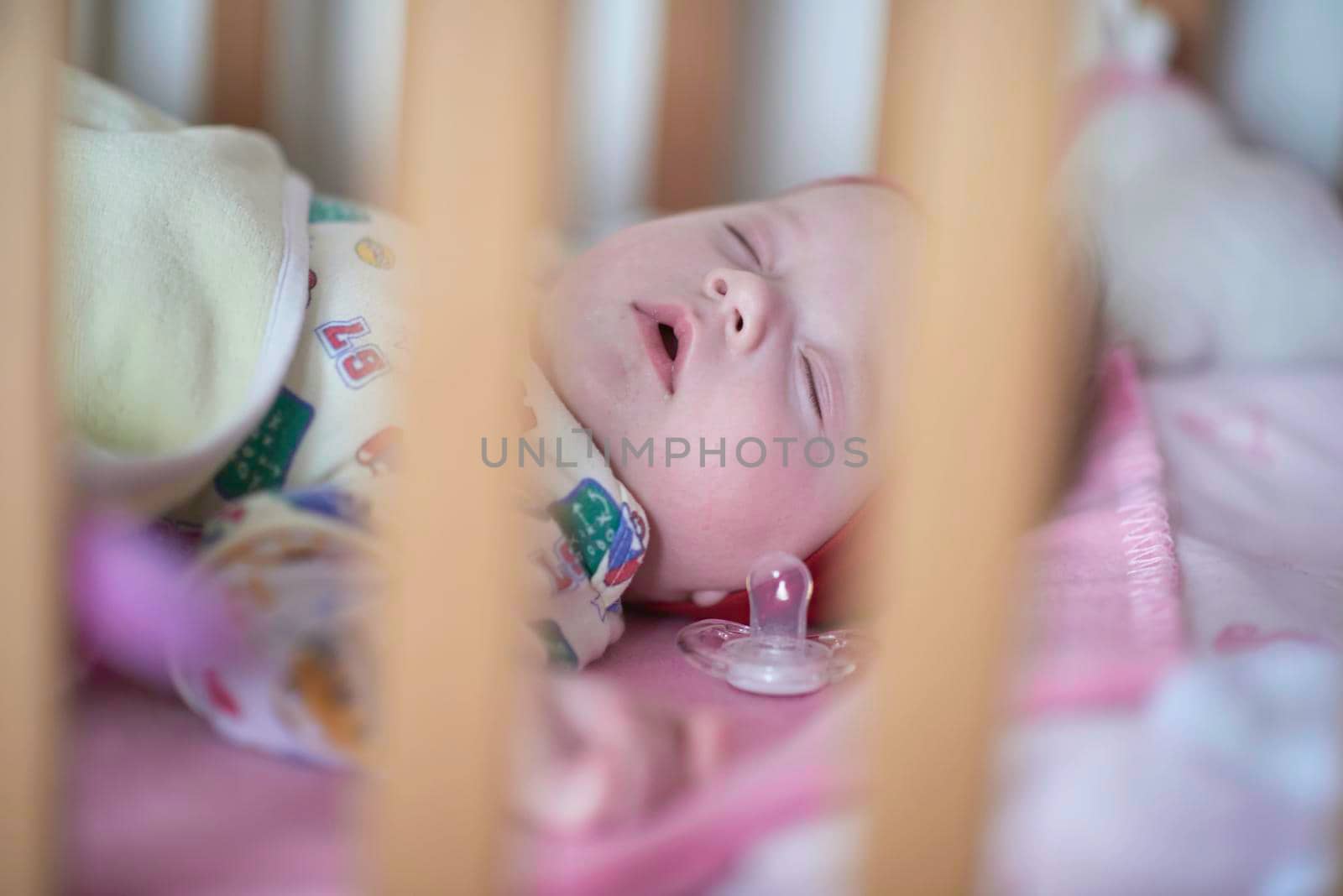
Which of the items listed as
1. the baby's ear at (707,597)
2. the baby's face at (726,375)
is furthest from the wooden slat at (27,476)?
the baby's ear at (707,597)

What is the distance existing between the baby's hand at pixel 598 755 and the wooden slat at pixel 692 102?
1.10 metres

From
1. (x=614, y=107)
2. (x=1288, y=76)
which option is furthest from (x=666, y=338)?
(x=1288, y=76)

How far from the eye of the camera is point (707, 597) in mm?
876

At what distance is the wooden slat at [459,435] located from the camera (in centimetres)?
39

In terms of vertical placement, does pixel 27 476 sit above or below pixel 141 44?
below

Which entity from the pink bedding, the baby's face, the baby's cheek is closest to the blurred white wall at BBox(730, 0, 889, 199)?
the baby's face

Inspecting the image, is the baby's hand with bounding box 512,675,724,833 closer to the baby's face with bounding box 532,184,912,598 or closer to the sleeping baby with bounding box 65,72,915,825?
the sleeping baby with bounding box 65,72,915,825

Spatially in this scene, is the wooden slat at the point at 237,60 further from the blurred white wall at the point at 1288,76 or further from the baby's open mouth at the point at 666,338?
the blurred white wall at the point at 1288,76

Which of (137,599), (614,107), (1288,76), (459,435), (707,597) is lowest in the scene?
(707,597)

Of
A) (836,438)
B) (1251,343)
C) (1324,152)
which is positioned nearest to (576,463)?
(836,438)

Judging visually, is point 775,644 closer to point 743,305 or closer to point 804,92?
point 743,305

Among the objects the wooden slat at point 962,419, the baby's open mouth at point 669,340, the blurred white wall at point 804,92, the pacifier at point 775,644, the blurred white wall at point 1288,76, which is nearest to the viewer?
the wooden slat at point 962,419

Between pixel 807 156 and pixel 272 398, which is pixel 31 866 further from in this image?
pixel 807 156

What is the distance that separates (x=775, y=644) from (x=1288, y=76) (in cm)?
131
